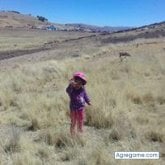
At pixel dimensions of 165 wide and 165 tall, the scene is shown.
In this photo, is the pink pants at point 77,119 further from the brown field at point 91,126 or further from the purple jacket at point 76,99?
the brown field at point 91,126

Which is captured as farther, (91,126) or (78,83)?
(91,126)

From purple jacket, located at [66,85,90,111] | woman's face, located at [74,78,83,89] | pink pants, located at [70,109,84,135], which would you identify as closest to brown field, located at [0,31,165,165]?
pink pants, located at [70,109,84,135]

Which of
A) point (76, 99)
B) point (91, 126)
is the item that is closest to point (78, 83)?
point (76, 99)

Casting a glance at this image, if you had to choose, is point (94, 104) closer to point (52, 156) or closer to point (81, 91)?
point (81, 91)

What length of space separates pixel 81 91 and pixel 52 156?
1683 mm

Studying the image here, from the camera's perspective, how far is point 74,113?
9305mm

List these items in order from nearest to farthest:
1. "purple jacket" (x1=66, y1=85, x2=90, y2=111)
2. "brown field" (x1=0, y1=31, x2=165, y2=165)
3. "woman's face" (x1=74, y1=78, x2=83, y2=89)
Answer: "brown field" (x1=0, y1=31, x2=165, y2=165)
"woman's face" (x1=74, y1=78, x2=83, y2=89)
"purple jacket" (x1=66, y1=85, x2=90, y2=111)

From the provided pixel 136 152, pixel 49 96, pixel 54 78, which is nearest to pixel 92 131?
pixel 136 152

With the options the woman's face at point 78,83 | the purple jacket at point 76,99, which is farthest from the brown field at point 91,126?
the woman's face at point 78,83

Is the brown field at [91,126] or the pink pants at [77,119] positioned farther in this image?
the pink pants at [77,119]

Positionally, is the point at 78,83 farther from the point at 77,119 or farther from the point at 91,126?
the point at 91,126

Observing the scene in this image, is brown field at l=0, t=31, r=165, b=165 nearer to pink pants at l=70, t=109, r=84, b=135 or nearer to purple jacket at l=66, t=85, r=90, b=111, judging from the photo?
pink pants at l=70, t=109, r=84, b=135

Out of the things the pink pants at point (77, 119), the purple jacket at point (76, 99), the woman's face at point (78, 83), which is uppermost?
the woman's face at point (78, 83)

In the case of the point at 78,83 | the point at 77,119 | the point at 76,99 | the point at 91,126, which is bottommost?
the point at 91,126
